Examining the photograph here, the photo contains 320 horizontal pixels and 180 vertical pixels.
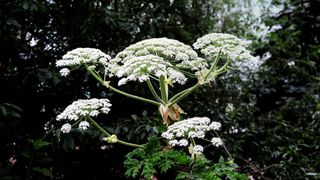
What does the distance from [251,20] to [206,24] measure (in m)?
1.23

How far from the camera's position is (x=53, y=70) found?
6.77 feet

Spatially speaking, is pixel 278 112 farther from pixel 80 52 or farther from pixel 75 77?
pixel 80 52

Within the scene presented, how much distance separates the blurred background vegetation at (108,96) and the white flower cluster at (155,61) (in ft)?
1.70

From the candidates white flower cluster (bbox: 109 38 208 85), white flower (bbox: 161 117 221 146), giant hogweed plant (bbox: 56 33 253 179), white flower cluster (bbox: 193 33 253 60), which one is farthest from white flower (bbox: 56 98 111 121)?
white flower cluster (bbox: 193 33 253 60)

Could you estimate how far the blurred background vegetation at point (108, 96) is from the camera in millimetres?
2033

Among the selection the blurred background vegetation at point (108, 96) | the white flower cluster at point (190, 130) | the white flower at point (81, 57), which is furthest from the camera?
the blurred background vegetation at point (108, 96)

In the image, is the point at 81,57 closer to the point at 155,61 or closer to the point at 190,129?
the point at 155,61

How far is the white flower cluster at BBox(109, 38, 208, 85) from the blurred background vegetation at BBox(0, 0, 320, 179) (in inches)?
20.4

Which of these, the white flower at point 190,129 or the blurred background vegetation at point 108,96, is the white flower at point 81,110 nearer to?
the white flower at point 190,129

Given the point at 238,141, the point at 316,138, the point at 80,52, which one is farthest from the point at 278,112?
the point at 80,52

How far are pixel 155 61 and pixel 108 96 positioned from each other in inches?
46.2

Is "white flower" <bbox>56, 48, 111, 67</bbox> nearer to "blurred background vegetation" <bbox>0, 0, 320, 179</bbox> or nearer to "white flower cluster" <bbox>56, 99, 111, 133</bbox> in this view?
"white flower cluster" <bbox>56, 99, 111, 133</bbox>

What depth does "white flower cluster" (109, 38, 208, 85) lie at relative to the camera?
1142 mm

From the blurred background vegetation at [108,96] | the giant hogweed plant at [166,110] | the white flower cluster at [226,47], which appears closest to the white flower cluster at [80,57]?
the giant hogweed plant at [166,110]
